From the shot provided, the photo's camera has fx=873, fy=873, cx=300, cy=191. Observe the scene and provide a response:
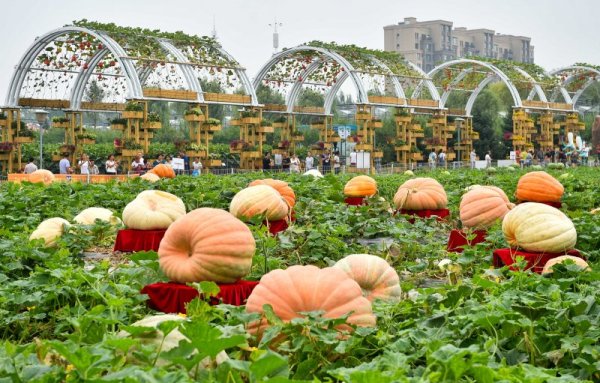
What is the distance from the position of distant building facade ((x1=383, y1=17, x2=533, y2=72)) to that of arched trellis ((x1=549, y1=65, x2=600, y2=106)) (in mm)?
112216

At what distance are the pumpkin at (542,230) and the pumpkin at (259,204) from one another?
8.70ft

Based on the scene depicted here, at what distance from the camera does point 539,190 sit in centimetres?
1206

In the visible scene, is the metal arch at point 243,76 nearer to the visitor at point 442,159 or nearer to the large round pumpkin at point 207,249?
the visitor at point 442,159

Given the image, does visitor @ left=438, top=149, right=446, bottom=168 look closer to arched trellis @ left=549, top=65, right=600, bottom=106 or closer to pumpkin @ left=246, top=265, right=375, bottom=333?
arched trellis @ left=549, top=65, right=600, bottom=106

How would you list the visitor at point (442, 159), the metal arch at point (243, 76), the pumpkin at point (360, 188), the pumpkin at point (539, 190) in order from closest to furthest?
the pumpkin at point (539, 190)
the pumpkin at point (360, 188)
the metal arch at point (243, 76)
the visitor at point (442, 159)

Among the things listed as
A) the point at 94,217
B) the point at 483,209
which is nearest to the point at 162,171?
the point at 94,217

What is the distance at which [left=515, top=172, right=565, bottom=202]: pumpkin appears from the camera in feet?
39.6

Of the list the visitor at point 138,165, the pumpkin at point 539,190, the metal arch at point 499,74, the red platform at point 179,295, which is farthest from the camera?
the metal arch at point 499,74

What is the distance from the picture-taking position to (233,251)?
5.89 meters

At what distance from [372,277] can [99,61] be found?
1080 inches

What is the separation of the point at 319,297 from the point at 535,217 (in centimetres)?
364

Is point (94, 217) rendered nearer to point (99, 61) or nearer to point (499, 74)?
point (99, 61)

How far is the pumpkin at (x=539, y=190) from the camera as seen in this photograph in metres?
12.1

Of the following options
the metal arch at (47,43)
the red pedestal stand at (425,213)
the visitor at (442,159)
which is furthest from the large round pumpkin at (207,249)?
the visitor at (442,159)
